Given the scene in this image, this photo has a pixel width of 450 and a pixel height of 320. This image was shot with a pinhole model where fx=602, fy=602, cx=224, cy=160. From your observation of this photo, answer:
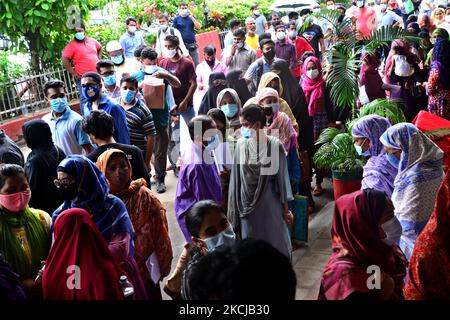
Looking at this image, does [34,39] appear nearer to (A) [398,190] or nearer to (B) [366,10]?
(B) [366,10]

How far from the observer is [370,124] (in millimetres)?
4902

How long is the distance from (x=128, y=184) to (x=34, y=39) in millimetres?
7985

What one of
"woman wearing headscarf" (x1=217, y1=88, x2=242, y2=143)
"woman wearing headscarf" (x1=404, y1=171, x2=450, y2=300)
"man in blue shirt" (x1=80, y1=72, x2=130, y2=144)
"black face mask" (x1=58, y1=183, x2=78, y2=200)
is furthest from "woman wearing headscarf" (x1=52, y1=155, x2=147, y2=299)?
"woman wearing headscarf" (x1=217, y1=88, x2=242, y2=143)

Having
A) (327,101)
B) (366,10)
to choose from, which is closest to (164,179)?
(327,101)

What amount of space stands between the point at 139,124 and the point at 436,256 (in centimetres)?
389

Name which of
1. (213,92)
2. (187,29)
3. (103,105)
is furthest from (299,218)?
(187,29)

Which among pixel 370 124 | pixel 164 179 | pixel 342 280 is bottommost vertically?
pixel 164 179

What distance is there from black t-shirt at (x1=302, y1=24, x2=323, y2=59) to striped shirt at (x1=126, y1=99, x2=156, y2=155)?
644cm

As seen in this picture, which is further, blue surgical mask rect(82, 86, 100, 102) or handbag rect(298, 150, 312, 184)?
handbag rect(298, 150, 312, 184)

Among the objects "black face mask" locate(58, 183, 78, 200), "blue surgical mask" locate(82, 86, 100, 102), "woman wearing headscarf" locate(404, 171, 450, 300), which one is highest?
"blue surgical mask" locate(82, 86, 100, 102)

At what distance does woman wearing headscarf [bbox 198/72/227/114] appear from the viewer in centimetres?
687

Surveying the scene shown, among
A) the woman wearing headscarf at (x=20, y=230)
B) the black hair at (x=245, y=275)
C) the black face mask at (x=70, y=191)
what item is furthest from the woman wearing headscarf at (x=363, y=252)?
the woman wearing headscarf at (x=20, y=230)

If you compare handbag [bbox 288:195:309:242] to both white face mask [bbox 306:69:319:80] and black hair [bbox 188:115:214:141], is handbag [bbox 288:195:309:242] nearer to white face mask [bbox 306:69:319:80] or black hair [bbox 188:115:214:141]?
black hair [bbox 188:115:214:141]

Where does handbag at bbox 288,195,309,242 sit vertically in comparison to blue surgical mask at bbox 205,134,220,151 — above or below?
below
